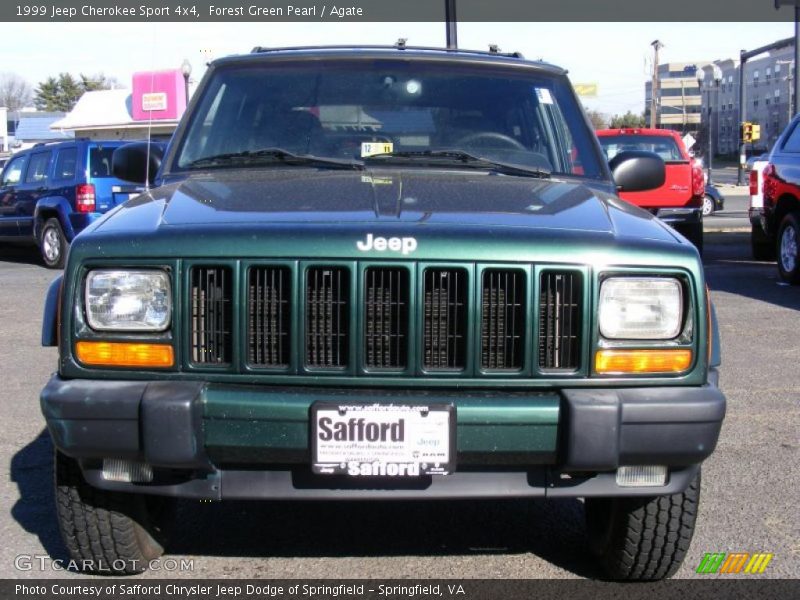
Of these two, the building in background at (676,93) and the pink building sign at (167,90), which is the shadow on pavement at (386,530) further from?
the building in background at (676,93)

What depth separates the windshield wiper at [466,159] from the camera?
412 cm

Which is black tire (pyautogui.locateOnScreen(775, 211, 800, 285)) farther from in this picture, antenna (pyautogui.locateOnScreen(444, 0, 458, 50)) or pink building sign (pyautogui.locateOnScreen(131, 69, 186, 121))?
pink building sign (pyautogui.locateOnScreen(131, 69, 186, 121))

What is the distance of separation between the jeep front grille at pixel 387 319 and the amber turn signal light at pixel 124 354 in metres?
0.08

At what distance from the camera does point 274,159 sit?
163 inches

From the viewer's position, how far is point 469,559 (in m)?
3.80

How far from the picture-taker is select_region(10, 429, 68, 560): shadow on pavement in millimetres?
3936

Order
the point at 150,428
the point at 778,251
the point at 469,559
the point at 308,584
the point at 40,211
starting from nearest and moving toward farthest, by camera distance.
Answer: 1. the point at 150,428
2. the point at 308,584
3. the point at 469,559
4. the point at 778,251
5. the point at 40,211

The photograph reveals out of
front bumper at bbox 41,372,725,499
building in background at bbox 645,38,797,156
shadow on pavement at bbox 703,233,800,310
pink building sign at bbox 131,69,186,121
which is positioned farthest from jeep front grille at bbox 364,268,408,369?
building in background at bbox 645,38,797,156

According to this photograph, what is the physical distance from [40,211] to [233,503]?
11.0m

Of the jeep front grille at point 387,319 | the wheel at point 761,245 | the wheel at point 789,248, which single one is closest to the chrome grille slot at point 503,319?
the jeep front grille at point 387,319

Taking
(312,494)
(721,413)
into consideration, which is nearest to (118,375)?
(312,494)

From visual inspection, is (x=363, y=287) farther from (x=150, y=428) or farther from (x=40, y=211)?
(x=40, y=211)

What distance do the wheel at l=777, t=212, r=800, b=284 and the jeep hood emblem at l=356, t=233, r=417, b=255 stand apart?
883 centimetres

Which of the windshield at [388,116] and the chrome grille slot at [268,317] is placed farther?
the windshield at [388,116]
